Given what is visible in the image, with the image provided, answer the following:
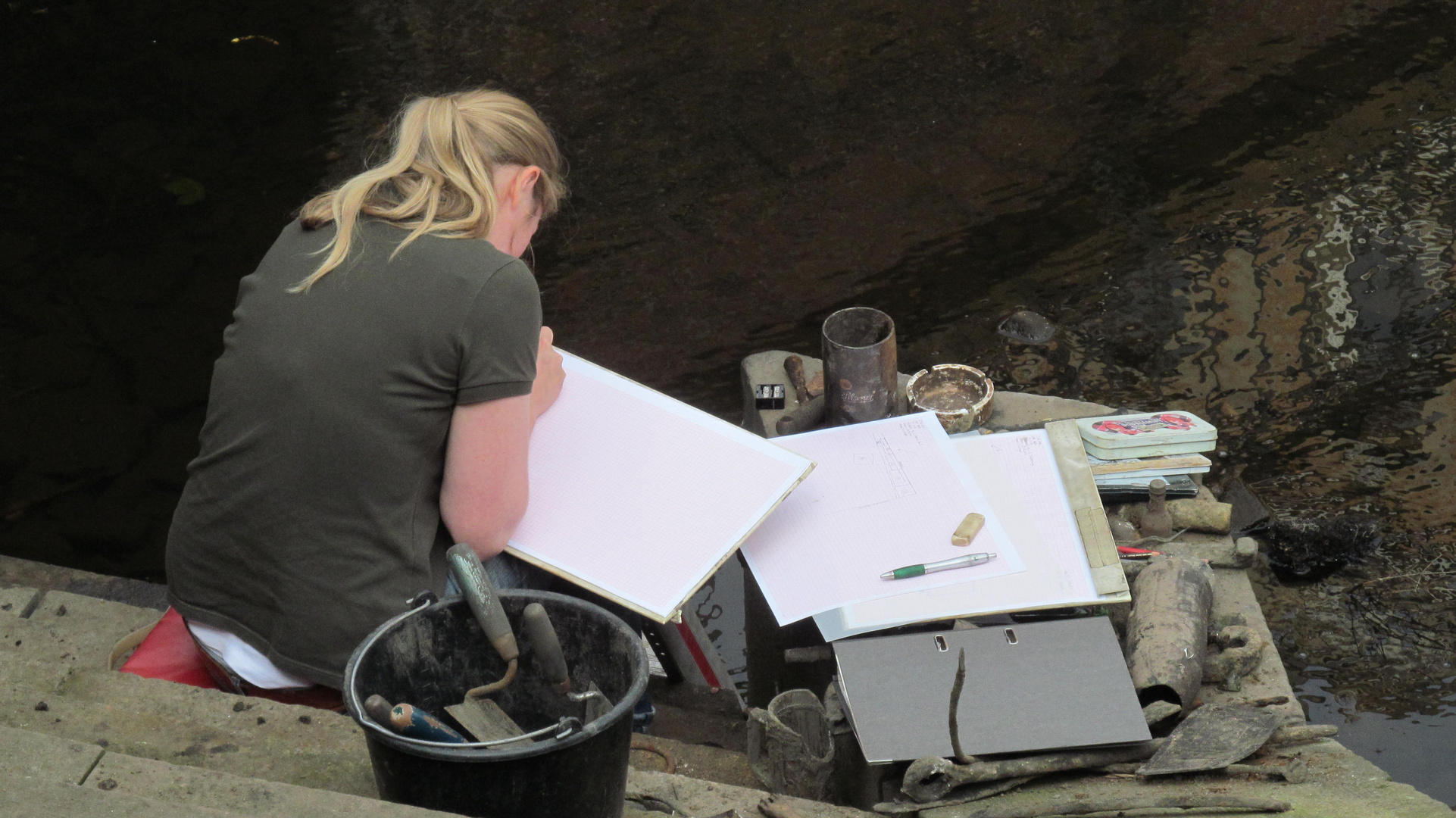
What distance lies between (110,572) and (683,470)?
7.40ft

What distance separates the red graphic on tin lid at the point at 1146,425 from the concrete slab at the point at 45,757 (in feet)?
6.67

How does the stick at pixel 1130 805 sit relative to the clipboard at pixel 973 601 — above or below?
below

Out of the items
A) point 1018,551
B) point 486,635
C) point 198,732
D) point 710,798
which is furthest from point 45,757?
point 1018,551

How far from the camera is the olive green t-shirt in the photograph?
6.21ft

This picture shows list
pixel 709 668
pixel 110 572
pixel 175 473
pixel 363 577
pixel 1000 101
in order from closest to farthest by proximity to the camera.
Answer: pixel 363 577 < pixel 709 668 < pixel 110 572 < pixel 175 473 < pixel 1000 101

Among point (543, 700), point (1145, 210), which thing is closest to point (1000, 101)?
point (1145, 210)

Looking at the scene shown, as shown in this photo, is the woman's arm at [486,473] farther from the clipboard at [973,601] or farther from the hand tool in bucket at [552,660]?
the clipboard at [973,601]

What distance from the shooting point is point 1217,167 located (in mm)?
4934

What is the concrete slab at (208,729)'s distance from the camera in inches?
71.4

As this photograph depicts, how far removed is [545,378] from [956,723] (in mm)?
1025

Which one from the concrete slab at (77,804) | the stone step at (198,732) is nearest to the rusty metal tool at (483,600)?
the stone step at (198,732)

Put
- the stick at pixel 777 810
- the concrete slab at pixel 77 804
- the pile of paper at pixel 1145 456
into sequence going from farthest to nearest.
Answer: the pile of paper at pixel 1145 456, the stick at pixel 777 810, the concrete slab at pixel 77 804

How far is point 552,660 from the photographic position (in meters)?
1.68

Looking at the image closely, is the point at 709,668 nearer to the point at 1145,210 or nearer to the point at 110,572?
the point at 110,572
